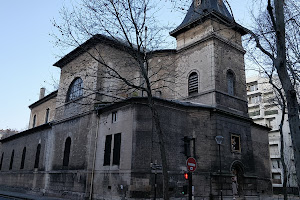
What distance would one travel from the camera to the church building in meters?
15.2

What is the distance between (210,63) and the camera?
19250 millimetres

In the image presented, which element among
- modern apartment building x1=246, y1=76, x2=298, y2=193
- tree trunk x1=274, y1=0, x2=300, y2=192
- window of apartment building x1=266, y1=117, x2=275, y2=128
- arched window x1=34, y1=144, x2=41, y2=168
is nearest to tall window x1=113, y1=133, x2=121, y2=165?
tree trunk x1=274, y1=0, x2=300, y2=192

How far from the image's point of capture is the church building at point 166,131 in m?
15.2

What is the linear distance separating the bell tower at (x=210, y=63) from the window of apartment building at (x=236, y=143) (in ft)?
6.28

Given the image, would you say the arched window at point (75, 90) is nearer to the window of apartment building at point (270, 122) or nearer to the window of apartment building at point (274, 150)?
the window of apartment building at point (274, 150)

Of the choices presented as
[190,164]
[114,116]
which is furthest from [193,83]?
[190,164]

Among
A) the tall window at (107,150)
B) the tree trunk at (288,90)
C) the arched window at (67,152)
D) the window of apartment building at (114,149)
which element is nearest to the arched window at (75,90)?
the arched window at (67,152)

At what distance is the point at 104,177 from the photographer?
16.2 m

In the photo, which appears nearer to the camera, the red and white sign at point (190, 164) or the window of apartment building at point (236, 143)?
the red and white sign at point (190, 164)

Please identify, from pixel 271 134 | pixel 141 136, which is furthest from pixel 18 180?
pixel 271 134

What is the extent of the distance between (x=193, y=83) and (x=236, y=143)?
17.5 feet

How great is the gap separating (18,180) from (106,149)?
16.0 metres

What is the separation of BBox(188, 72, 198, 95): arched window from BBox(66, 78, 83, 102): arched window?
852 centimetres

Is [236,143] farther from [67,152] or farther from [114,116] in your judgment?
[67,152]
